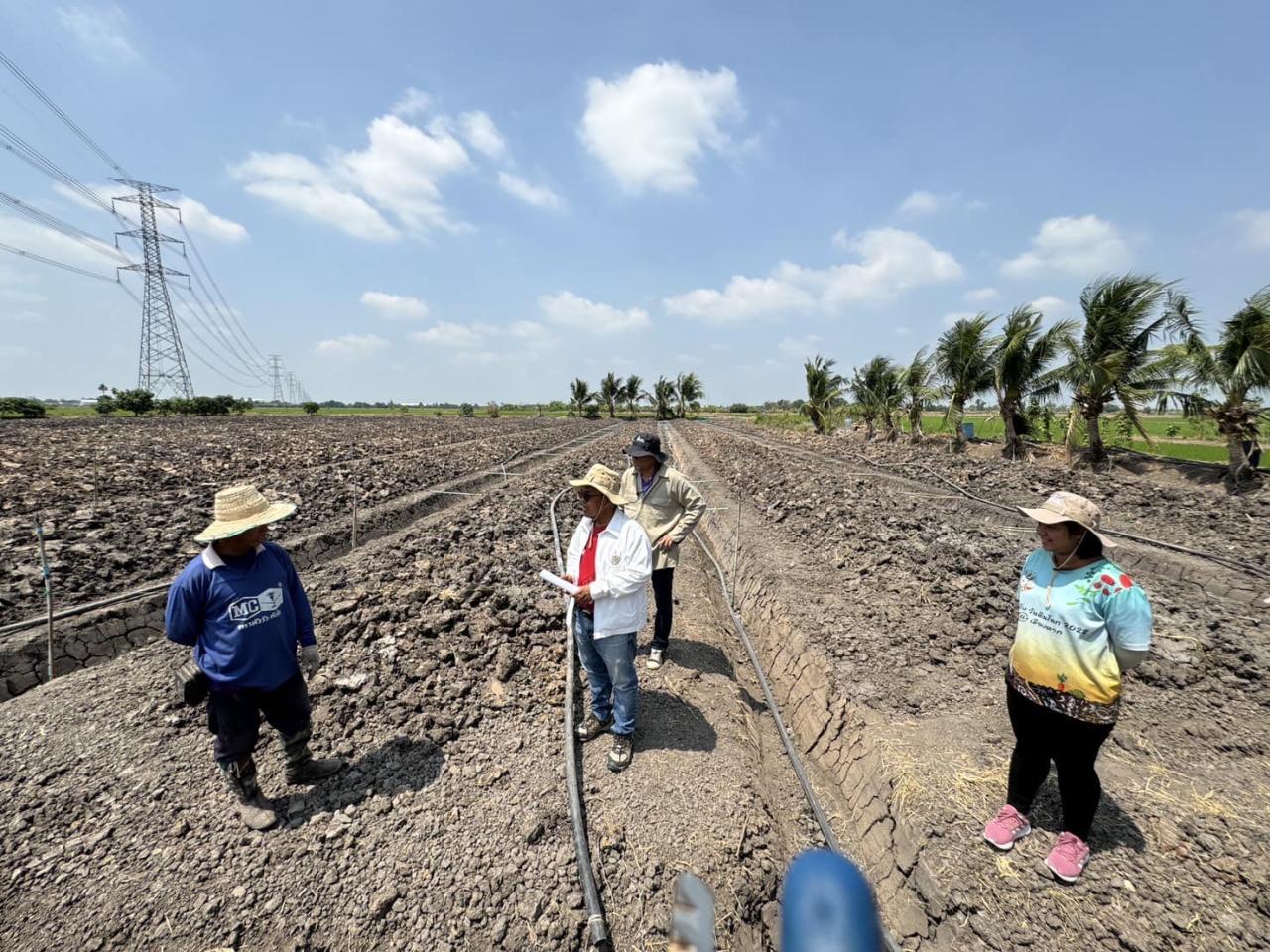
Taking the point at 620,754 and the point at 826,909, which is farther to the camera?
the point at 620,754

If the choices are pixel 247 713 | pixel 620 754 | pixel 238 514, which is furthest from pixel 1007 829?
pixel 238 514

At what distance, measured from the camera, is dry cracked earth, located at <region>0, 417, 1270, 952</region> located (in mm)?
2812

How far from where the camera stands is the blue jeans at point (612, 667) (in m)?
3.64

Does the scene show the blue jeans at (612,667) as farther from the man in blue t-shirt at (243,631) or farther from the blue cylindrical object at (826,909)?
the blue cylindrical object at (826,909)

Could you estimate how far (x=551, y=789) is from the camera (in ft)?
11.8

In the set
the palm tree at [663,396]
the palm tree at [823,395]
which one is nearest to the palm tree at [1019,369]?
the palm tree at [823,395]

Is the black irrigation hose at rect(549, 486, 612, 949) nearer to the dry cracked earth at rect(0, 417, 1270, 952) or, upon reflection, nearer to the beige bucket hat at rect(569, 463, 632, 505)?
the dry cracked earth at rect(0, 417, 1270, 952)

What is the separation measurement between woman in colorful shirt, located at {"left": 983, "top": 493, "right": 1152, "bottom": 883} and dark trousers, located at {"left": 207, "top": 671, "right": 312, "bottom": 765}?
4476 millimetres

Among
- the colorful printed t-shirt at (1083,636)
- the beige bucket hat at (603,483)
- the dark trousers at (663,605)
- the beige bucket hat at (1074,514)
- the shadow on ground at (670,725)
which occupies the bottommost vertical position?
the shadow on ground at (670,725)

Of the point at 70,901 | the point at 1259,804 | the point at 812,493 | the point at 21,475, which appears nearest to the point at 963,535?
the point at 812,493

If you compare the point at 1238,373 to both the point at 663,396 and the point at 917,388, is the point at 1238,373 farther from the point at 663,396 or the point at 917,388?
the point at 663,396

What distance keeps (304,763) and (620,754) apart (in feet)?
7.39

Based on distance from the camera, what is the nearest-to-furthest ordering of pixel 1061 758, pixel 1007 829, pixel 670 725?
pixel 1061 758 < pixel 1007 829 < pixel 670 725

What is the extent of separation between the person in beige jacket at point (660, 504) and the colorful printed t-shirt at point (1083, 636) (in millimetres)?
2634
